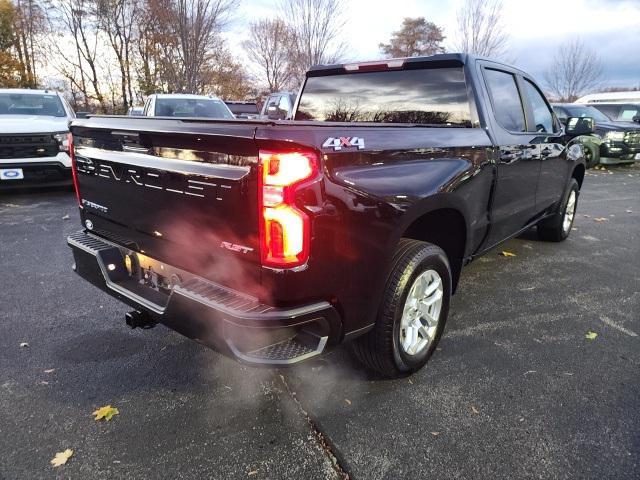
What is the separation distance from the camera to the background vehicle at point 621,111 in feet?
51.1

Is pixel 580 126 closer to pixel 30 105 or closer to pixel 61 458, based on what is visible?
pixel 61 458

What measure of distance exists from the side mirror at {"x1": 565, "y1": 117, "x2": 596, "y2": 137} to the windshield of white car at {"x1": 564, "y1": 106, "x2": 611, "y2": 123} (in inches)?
382

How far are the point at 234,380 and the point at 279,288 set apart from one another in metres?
1.10

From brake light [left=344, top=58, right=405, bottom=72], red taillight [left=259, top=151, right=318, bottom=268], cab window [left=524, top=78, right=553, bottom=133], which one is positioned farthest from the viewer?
cab window [left=524, top=78, right=553, bottom=133]

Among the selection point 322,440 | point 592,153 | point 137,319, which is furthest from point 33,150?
point 592,153

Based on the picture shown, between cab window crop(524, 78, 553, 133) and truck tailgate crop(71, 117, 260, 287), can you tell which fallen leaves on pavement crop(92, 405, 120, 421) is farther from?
cab window crop(524, 78, 553, 133)

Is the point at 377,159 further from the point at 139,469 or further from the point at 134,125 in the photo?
the point at 139,469

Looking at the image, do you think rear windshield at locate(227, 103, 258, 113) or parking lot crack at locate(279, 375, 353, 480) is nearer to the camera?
parking lot crack at locate(279, 375, 353, 480)

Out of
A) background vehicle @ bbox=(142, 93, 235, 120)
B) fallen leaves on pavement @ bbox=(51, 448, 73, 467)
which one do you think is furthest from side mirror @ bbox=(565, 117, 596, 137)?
background vehicle @ bbox=(142, 93, 235, 120)

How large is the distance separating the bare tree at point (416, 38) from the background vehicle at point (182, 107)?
3456cm

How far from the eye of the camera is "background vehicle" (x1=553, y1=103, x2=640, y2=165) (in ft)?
44.8

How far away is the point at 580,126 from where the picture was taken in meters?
4.96

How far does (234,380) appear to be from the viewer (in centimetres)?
276

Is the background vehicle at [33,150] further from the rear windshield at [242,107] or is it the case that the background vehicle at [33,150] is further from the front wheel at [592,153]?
the front wheel at [592,153]
